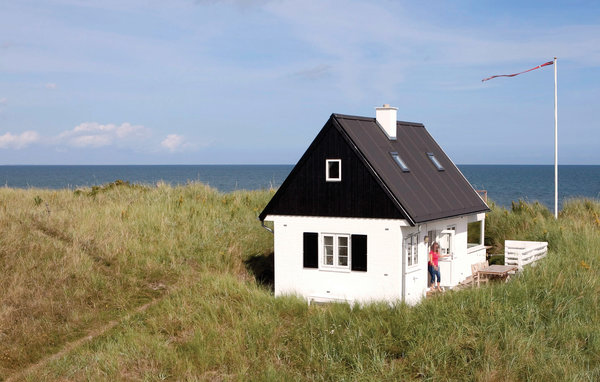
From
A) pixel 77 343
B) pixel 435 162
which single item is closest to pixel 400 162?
pixel 435 162

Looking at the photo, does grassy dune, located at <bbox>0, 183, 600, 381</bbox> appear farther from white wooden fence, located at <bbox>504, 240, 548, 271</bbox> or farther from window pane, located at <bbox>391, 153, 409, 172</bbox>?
window pane, located at <bbox>391, 153, 409, 172</bbox>

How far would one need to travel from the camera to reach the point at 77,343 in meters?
17.8

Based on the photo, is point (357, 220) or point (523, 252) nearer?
point (357, 220)

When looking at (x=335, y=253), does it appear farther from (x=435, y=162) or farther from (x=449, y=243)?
(x=435, y=162)

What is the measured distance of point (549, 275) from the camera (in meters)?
18.6

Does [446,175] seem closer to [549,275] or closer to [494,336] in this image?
[549,275]

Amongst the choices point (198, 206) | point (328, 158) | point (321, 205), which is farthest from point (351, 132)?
point (198, 206)

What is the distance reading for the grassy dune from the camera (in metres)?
14.5

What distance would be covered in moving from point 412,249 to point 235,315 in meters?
5.61

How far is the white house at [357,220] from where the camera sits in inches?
730

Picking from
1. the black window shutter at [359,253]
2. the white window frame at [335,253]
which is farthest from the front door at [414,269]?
the white window frame at [335,253]

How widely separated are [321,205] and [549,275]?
6959mm

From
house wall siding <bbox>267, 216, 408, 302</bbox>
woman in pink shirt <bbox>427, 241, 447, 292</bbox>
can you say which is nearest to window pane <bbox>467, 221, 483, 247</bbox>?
woman in pink shirt <bbox>427, 241, 447, 292</bbox>

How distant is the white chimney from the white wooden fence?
5.64 meters
